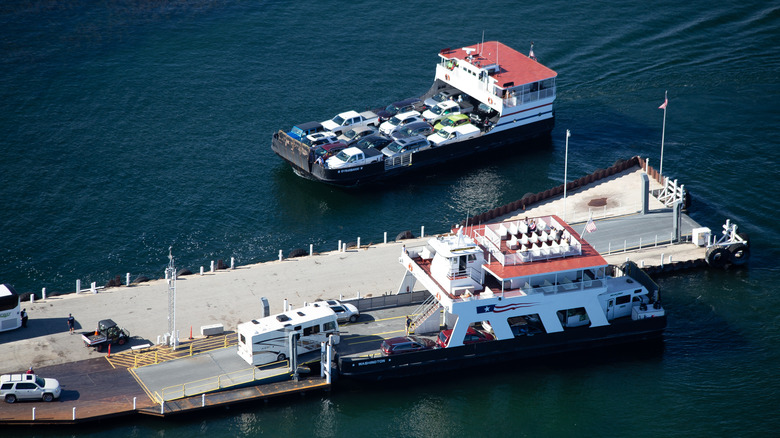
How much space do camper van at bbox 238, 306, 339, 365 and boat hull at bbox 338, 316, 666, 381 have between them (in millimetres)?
2910

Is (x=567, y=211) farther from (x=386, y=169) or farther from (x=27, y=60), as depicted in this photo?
(x=27, y=60)

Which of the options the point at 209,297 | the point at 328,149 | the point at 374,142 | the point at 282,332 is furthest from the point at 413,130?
the point at 282,332

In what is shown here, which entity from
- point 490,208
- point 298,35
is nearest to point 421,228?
point 490,208

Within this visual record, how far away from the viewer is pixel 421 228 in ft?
293

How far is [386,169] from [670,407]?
39.4 metres

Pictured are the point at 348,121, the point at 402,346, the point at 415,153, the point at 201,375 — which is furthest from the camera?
the point at 348,121

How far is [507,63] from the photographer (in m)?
107

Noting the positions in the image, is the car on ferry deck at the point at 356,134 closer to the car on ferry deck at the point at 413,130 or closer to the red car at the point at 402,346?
the car on ferry deck at the point at 413,130

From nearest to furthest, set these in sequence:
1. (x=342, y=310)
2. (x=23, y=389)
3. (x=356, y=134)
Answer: (x=23, y=389)
(x=342, y=310)
(x=356, y=134)

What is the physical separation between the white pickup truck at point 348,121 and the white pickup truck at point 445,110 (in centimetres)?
545

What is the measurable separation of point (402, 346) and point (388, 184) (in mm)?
31493

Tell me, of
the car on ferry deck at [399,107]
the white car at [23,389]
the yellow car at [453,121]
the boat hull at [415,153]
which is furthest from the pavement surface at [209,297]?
the car on ferry deck at [399,107]

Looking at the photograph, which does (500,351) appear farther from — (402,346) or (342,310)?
(342,310)

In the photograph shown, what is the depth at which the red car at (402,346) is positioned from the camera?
69.9 metres
